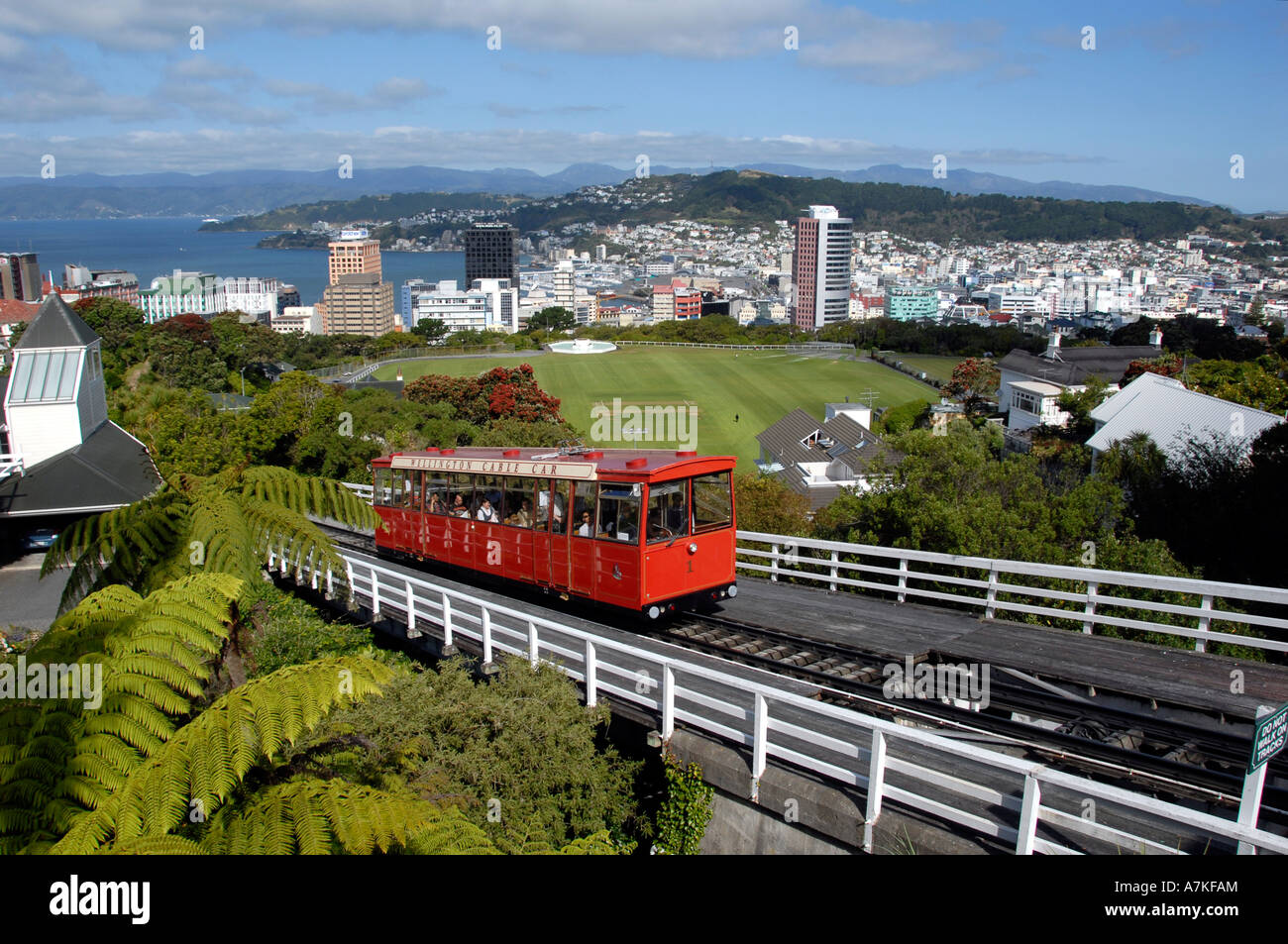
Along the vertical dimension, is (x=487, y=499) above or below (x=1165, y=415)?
above

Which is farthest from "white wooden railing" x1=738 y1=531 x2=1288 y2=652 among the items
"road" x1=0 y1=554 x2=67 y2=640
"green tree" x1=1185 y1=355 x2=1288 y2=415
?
"green tree" x1=1185 y1=355 x2=1288 y2=415

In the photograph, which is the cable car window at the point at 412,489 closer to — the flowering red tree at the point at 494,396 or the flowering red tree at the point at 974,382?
the flowering red tree at the point at 494,396

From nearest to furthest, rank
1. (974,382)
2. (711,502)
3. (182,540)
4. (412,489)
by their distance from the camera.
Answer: (182,540) → (711,502) → (412,489) → (974,382)

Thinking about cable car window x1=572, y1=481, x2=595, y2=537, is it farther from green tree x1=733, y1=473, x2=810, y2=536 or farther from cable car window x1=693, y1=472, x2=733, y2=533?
green tree x1=733, y1=473, x2=810, y2=536

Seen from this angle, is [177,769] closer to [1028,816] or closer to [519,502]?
[1028,816]

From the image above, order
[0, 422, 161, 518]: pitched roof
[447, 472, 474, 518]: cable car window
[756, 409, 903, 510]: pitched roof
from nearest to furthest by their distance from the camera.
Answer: [447, 472, 474, 518]: cable car window → [0, 422, 161, 518]: pitched roof → [756, 409, 903, 510]: pitched roof

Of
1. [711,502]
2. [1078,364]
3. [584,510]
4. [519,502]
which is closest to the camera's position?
[711,502]

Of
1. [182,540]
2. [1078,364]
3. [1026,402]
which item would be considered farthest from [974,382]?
[182,540]
